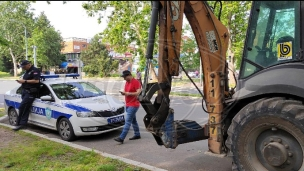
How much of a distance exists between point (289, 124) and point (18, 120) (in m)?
6.76

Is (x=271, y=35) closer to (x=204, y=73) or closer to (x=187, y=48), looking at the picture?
(x=204, y=73)

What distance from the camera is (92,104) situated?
6793mm

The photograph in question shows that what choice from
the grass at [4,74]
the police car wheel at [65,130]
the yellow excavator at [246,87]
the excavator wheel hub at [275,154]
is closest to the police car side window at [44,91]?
the police car wheel at [65,130]

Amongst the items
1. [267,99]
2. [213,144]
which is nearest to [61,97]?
[213,144]

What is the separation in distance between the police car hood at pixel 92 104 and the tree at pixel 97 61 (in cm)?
3768

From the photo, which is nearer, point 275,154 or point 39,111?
point 275,154

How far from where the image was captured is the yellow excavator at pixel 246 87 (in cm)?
338

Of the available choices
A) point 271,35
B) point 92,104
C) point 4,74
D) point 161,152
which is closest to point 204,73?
point 271,35

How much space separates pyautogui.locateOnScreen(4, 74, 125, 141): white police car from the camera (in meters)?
6.49

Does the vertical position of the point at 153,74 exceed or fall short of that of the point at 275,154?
it exceeds it

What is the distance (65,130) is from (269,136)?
4799mm

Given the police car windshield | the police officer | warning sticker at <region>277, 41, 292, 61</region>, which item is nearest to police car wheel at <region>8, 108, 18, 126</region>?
the police officer

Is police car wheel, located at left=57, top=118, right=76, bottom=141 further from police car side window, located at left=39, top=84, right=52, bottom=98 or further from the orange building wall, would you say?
the orange building wall

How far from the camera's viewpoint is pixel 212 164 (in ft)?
15.7
